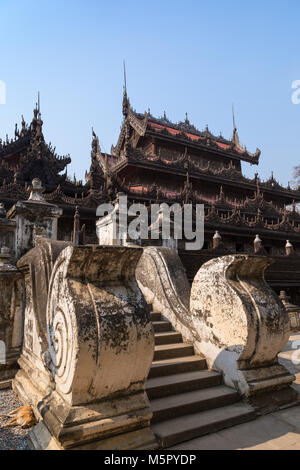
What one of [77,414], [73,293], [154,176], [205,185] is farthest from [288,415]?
[205,185]

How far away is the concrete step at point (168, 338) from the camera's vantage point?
4237 millimetres

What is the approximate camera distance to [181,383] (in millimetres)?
3301

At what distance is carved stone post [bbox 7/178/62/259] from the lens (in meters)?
5.21

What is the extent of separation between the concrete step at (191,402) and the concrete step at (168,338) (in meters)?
0.98

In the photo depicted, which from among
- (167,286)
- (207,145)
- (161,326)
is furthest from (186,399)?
(207,145)

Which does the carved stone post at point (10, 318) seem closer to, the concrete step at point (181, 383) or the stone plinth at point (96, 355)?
the stone plinth at point (96, 355)

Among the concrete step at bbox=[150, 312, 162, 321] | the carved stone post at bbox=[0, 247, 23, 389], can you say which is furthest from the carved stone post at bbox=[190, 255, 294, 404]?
the carved stone post at bbox=[0, 247, 23, 389]

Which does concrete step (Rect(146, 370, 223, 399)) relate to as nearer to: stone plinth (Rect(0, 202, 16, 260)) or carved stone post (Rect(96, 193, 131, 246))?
stone plinth (Rect(0, 202, 16, 260))

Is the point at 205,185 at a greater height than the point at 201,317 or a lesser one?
greater

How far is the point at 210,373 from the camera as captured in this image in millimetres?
3629

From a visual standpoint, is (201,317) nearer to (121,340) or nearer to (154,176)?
(121,340)

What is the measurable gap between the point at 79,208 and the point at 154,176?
26.6 feet

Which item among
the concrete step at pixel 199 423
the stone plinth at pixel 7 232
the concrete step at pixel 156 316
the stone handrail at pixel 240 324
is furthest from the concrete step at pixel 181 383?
the stone plinth at pixel 7 232

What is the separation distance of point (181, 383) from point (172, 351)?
679mm
